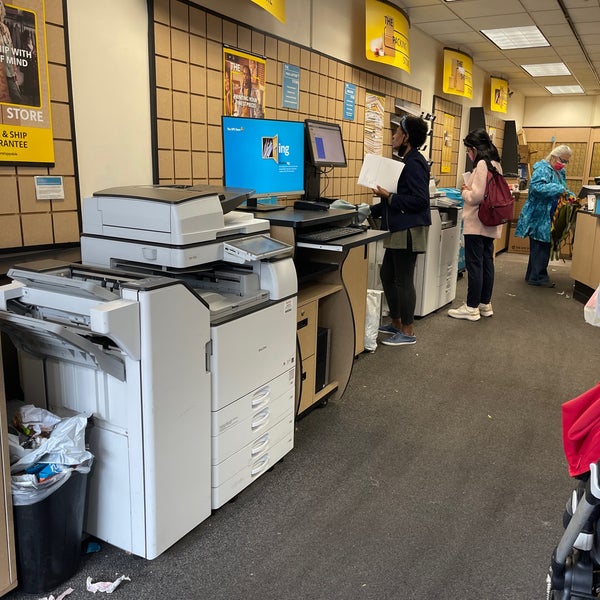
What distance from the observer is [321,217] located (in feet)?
8.39

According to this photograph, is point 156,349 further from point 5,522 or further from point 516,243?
point 516,243

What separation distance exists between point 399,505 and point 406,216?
207 cm

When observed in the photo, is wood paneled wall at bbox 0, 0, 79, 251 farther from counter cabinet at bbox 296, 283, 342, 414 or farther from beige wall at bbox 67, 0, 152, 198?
counter cabinet at bbox 296, 283, 342, 414

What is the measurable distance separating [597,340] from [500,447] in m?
2.18

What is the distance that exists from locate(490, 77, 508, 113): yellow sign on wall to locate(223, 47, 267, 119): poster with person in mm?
5070

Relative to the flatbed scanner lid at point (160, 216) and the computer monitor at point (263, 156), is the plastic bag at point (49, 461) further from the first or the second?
the computer monitor at point (263, 156)

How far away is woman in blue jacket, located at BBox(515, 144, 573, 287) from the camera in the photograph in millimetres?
5785

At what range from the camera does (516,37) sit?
560 centimetres

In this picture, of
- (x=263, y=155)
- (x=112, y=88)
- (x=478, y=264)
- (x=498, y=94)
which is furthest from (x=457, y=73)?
(x=112, y=88)

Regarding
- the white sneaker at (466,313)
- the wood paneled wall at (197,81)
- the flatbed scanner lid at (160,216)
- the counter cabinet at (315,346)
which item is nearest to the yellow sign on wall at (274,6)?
the wood paneled wall at (197,81)

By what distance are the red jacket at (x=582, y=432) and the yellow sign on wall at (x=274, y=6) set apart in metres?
2.36

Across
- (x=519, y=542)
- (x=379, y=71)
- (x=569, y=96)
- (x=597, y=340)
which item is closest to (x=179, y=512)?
(x=519, y=542)

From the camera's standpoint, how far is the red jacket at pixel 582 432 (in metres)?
1.28

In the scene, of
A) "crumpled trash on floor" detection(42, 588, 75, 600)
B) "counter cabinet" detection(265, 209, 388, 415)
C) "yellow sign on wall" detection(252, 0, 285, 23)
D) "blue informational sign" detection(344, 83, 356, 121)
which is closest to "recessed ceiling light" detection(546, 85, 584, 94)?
"blue informational sign" detection(344, 83, 356, 121)
